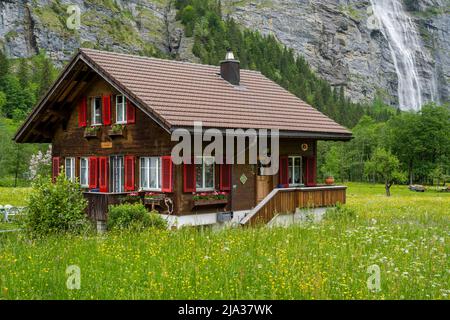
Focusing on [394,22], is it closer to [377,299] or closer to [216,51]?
[216,51]

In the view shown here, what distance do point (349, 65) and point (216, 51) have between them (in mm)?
43132

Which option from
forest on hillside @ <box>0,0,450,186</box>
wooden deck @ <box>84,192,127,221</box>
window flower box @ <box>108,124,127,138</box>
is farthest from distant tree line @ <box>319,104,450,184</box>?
wooden deck @ <box>84,192,127,221</box>

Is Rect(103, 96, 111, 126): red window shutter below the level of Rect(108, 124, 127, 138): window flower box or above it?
above

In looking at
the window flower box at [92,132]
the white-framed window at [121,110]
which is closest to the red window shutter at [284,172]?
the white-framed window at [121,110]

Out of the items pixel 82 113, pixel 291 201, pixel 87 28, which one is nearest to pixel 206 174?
pixel 291 201

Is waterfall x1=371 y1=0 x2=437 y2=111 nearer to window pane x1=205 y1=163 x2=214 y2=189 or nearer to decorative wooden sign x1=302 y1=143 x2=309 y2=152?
decorative wooden sign x1=302 y1=143 x2=309 y2=152

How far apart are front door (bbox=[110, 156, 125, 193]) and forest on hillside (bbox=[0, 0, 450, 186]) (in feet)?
121

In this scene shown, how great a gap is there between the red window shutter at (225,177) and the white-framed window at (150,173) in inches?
93.4

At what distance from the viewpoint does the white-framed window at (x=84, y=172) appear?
80.7 feet

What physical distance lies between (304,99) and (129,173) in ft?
378

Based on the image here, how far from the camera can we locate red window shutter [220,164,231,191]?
69.5 ft

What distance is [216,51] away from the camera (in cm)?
15375

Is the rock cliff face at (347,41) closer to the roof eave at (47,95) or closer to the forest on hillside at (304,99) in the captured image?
the forest on hillside at (304,99)
